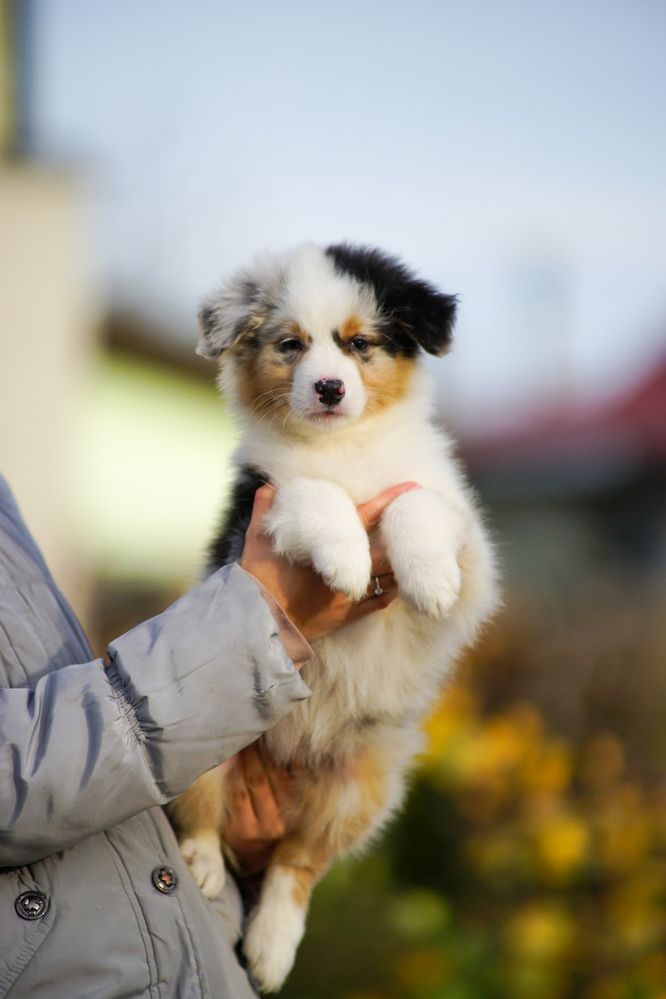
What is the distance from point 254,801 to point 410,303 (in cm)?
117

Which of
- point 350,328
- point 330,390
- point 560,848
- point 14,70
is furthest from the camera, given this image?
point 14,70

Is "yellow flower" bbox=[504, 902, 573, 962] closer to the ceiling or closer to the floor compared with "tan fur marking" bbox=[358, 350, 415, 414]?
closer to the floor

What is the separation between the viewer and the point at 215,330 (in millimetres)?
2486

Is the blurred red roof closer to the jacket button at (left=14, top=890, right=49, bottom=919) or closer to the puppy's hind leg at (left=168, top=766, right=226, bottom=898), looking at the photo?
the puppy's hind leg at (left=168, top=766, right=226, bottom=898)

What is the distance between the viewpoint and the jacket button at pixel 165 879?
64.8 inches

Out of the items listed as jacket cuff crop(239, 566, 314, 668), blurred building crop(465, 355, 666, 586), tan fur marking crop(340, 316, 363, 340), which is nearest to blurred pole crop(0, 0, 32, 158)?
blurred building crop(465, 355, 666, 586)

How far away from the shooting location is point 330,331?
7.89ft

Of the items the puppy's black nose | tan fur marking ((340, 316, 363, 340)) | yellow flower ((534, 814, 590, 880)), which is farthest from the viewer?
yellow flower ((534, 814, 590, 880))

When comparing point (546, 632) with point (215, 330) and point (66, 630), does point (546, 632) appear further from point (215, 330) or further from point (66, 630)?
point (66, 630)

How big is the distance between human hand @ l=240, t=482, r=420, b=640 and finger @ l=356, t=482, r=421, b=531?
0.21 feet

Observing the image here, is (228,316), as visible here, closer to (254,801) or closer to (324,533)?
(324,533)

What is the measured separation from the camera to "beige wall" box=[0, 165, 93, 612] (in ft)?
22.0

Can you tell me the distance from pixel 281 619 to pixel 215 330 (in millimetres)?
1018

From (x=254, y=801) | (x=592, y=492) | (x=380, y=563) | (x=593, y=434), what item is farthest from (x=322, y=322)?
(x=593, y=434)
